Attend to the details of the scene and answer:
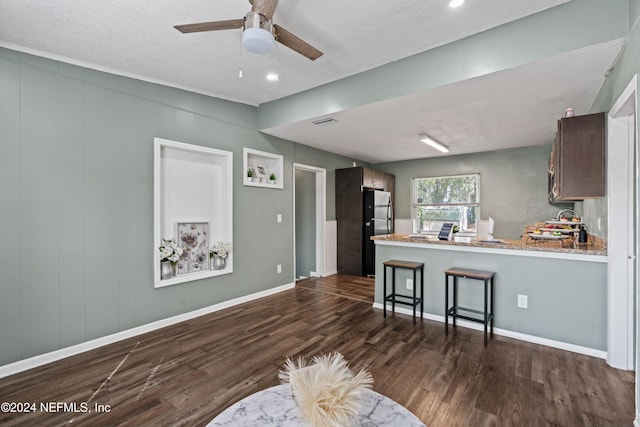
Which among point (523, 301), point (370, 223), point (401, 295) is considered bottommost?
Answer: point (401, 295)

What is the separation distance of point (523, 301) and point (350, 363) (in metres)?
1.91

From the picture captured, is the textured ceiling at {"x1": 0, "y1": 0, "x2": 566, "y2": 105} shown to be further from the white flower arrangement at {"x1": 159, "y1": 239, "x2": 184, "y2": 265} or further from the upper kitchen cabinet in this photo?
the white flower arrangement at {"x1": 159, "y1": 239, "x2": 184, "y2": 265}

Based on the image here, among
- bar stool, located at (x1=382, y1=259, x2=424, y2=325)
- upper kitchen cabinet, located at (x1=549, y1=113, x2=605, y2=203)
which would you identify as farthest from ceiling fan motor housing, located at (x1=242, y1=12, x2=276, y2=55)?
bar stool, located at (x1=382, y1=259, x2=424, y2=325)

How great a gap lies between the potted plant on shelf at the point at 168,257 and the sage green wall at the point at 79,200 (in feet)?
0.42

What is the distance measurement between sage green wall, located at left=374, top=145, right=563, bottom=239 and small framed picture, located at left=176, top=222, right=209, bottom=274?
512 cm

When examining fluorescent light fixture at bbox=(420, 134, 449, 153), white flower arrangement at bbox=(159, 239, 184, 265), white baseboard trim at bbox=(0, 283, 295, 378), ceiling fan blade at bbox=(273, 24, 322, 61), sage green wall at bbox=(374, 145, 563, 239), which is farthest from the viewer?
sage green wall at bbox=(374, 145, 563, 239)

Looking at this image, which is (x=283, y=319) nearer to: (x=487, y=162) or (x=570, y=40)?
(x=570, y=40)

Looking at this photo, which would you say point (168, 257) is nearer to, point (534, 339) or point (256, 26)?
point (256, 26)

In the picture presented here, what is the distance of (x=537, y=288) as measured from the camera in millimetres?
2939

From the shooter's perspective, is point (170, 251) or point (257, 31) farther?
point (170, 251)

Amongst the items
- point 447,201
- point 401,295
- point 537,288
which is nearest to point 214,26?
point 401,295

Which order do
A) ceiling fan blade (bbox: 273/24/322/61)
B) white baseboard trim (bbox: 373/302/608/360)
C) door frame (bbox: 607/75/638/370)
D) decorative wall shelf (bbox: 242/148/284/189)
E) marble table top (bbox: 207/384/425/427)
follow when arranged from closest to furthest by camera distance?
marble table top (bbox: 207/384/425/427) < ceiling fan blade (bbox: 273/24/322/61) < door frame (bbox: 607/75/638/370) < white baseboard trim (bbox: 373/302/608/360) < decorative wall shelf (bbox: 242/148/284/189)

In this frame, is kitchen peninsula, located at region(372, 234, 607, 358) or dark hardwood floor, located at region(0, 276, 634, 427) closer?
dark hardwood floor, located at region(0, 276, 634, 427)

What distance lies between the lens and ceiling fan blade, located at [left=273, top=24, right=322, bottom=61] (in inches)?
73.4
